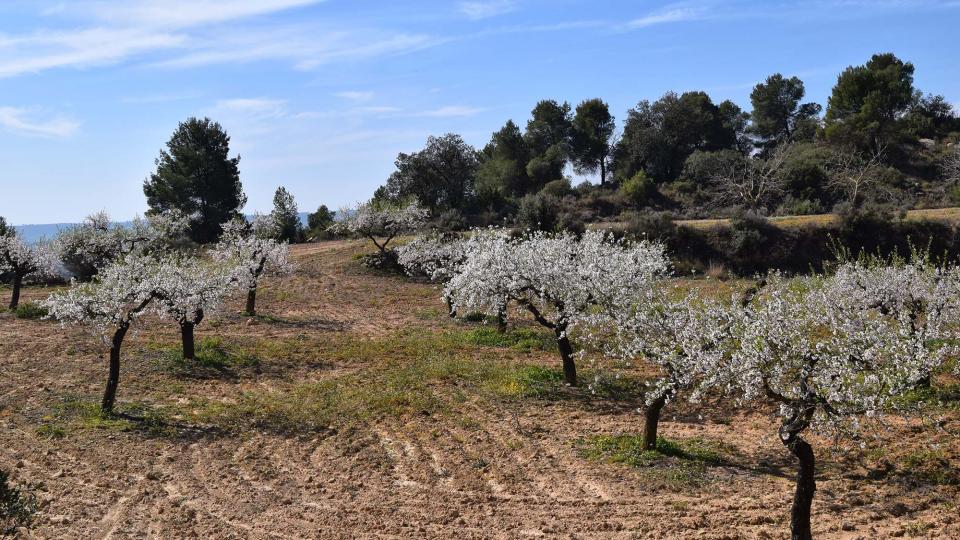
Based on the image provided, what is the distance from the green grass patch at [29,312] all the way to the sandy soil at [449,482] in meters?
14.1

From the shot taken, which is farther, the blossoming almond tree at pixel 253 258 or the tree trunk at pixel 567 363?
the blossoming almond tree at pixel 253 258

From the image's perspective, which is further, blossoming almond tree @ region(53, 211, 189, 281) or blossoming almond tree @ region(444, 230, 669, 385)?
blossoming almond tree @ region(53, 211, 189, 281)

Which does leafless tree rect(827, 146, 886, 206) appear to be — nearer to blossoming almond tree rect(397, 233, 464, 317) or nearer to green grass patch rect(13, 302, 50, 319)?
blossoming almond tree rect(397, 233, 464, 317)

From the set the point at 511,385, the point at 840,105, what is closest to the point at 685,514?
the point at 511,385

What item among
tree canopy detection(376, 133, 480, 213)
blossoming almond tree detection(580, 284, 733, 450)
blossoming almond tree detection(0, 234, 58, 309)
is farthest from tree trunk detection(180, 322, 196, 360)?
tree canopy detection(376, 133, 480, 213)

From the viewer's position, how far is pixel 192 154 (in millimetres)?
62719

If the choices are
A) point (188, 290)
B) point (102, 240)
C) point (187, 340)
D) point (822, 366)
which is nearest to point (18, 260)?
point (102, 240)

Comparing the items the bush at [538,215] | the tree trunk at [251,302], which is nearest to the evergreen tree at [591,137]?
Answer: the bush at [538,215]

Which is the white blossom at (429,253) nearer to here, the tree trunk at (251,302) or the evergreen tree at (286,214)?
the tree trunk at (251,302)

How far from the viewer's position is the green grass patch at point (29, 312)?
33969 millimetres

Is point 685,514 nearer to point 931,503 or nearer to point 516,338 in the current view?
point 931,503

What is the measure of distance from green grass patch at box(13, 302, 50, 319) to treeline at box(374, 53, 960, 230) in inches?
1049

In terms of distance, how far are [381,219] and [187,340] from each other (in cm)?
2612

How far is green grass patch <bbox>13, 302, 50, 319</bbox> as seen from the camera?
111 feet
